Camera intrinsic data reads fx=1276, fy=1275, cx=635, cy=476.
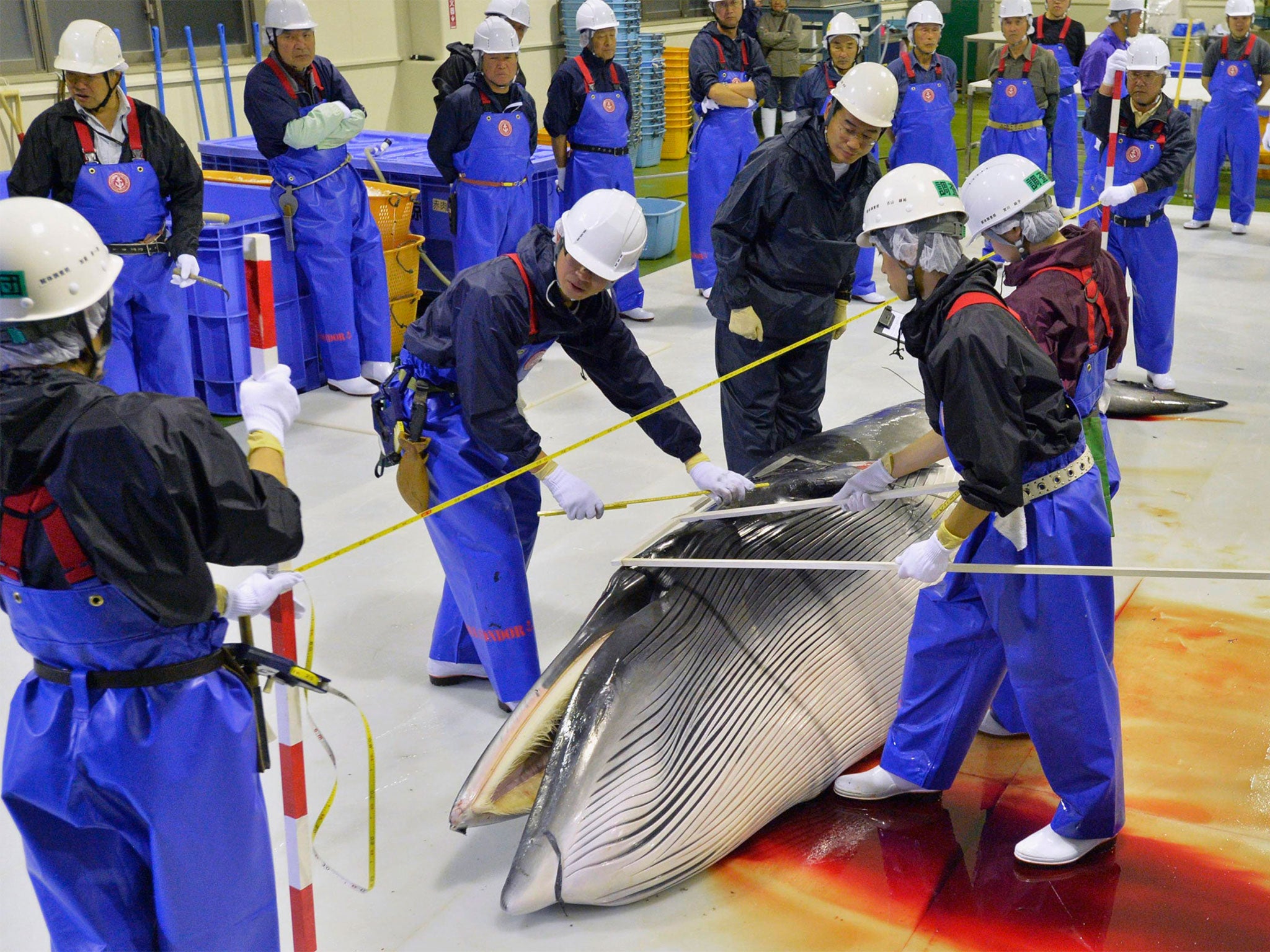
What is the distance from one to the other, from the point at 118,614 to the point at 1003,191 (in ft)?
7.79

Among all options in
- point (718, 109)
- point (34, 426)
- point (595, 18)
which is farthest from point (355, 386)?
point (34, 426)

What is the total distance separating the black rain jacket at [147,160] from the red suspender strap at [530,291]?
251 centimetres

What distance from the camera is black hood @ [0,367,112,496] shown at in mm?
2033

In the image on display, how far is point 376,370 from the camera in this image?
714 centimetres

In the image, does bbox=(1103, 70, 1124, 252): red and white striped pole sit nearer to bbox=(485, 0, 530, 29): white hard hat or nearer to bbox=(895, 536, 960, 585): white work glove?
bbox=(485, 0, 530, 29): white hard hat

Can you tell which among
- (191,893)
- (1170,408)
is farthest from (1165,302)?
(191,893)

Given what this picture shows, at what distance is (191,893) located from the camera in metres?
2.33

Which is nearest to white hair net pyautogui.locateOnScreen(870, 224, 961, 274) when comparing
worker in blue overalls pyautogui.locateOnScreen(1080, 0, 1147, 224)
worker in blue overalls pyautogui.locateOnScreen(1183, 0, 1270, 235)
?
worker in blue overalls pyautogui.locateOnScreen(1080, 0, 1147, 224)

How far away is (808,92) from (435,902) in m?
7.16

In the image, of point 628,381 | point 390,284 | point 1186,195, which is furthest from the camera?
point 1186,195

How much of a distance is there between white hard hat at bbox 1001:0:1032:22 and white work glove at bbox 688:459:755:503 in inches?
304

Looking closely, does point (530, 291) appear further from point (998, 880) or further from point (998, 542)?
point (998, 880)

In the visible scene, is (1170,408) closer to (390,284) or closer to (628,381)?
(628,381)

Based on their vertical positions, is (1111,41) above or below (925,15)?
below
